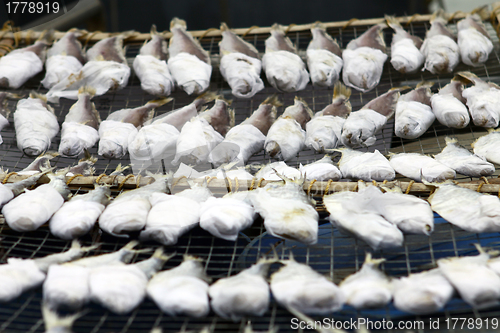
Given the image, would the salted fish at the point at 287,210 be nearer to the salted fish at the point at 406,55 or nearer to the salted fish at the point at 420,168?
the salted fish at the point at 420,168

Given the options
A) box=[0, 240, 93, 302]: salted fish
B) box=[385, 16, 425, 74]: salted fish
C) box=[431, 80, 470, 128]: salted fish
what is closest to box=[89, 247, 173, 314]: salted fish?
box=[0, 240, 93, 302]: salted fish

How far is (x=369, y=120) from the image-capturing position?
9.43ft

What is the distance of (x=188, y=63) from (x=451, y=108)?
6.66 ft

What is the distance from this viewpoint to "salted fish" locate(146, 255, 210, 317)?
5.40ft

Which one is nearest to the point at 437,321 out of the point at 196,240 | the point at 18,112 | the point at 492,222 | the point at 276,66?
the point at 492,222

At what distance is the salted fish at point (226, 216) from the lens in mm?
2043

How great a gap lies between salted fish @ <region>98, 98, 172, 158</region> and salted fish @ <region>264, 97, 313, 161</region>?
946 millimetres

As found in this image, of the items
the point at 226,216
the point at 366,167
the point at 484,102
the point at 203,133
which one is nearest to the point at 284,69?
the point at 203,133

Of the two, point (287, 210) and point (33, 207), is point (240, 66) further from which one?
point (33, 207)

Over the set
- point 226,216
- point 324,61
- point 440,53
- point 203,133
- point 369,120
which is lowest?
point 226,216

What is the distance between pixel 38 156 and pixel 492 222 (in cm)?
274

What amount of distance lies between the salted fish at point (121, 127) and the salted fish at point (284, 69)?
2.79ft

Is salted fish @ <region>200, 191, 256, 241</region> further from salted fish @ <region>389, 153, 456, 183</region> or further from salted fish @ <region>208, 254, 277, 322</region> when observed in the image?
salted fish @ <region>389, 153, 456, 183</region>

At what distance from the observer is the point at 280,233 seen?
1989 mm
